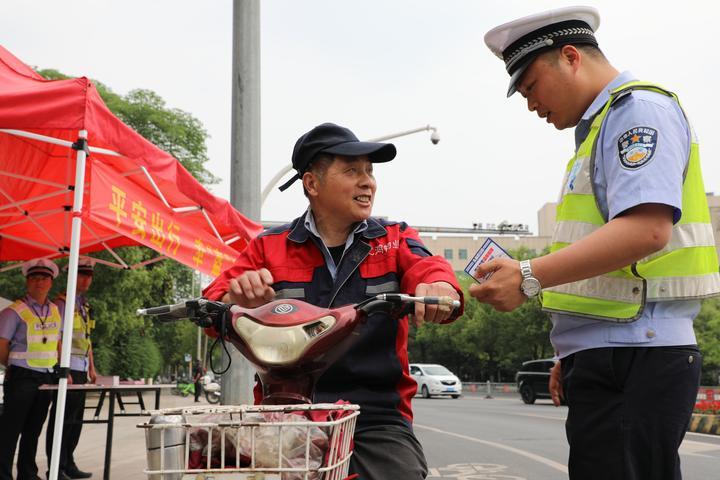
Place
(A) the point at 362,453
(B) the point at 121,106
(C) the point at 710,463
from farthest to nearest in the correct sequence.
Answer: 1. (B) the point at 121,106
2. (C) the point at 710,463
3. (A) the point at 362,453

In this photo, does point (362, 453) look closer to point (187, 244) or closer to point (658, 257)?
point (658, 257)

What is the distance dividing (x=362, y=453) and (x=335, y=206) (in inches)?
36.0

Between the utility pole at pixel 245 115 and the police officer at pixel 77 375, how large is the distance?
6.00ft

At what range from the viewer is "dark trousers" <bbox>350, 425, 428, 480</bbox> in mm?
2428

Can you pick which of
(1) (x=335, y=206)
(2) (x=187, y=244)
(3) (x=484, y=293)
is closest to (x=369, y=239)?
(1) (x=335, y=206)

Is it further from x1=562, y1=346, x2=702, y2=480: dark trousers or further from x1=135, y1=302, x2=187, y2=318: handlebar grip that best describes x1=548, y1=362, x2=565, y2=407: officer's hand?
x1=135, y1=302, x2=187, y2=318: handlebar grip

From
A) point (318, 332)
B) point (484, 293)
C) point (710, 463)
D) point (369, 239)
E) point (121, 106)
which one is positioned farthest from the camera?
point (121, 106)

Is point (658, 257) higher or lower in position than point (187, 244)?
lower

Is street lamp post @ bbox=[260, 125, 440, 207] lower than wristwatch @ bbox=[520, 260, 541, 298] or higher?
higher

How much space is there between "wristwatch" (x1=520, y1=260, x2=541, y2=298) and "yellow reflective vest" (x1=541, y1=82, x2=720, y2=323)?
0.31 m

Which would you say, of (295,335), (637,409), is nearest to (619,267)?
(637,409)

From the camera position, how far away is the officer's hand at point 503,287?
2.22m

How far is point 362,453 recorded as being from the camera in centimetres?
248

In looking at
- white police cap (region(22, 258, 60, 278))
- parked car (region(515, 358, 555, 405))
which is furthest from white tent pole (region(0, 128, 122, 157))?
parked car (region(515, 358, 555, 405))
